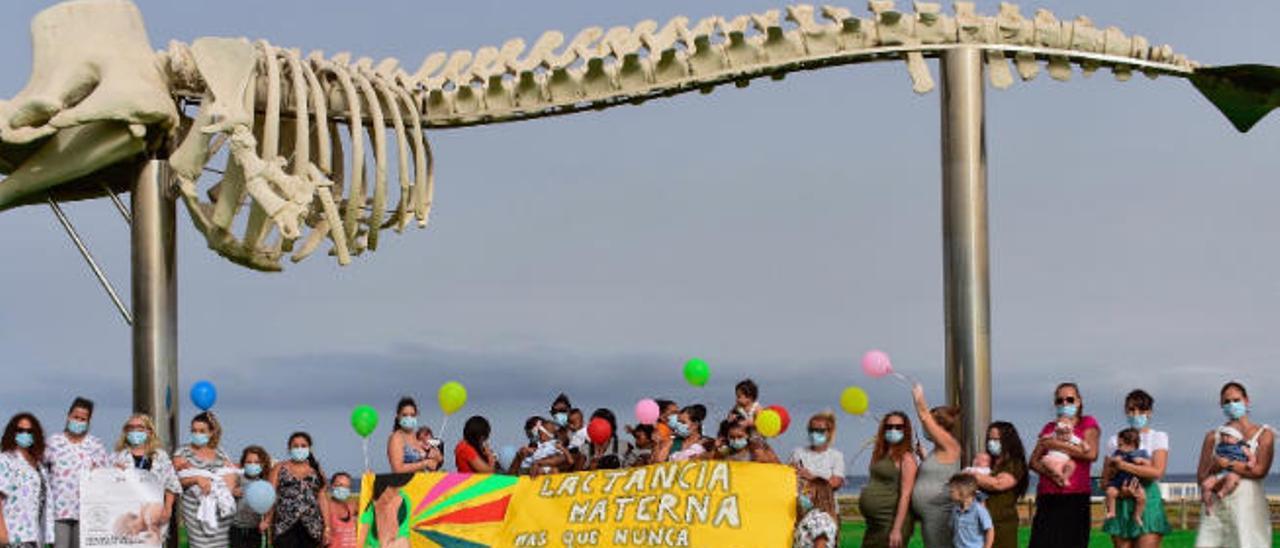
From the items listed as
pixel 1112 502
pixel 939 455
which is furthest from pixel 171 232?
pixel 1112 502

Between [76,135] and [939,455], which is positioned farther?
[76,135]

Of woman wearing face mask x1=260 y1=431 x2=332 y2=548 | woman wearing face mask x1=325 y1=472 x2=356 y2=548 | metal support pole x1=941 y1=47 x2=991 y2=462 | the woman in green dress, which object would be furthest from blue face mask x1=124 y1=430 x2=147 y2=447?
metal support pole x1=941 y1=47 x2=991 y2=462

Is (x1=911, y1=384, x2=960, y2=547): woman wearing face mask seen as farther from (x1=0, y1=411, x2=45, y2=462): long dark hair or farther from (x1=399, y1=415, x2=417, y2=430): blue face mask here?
(x1=0, y1=411, x2=45, y2=462): long dark hair

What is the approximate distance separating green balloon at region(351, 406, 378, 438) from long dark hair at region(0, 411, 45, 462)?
256 centimetres

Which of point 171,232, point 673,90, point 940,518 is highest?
point 673,90

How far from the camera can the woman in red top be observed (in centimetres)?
1518

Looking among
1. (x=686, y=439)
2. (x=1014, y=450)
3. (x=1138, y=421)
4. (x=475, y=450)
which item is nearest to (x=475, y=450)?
(x=475, y=450)

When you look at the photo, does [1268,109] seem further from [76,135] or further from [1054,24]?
[76,135]

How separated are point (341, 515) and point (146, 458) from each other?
1608 millimetres

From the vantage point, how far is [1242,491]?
1209cm

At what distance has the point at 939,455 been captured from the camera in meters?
13.2

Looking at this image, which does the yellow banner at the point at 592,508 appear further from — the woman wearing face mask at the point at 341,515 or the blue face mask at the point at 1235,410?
the blue face mask at the point at 1235,410

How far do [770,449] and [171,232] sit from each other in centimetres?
727

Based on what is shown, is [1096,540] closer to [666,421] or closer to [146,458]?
[666,421]
